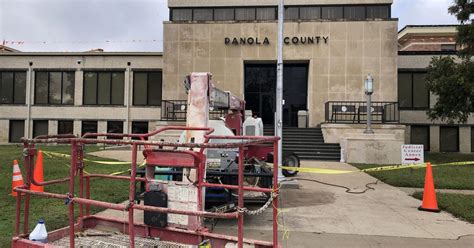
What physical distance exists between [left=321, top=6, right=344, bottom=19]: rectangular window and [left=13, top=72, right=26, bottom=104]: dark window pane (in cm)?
2284

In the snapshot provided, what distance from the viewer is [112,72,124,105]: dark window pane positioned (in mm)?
30141

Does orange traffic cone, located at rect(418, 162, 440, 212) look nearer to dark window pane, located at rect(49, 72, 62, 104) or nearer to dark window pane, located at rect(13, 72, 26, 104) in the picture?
dark window pane, located at rect(49, 72, 62, 104)

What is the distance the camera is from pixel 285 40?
86.8ft

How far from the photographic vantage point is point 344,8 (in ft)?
92.7

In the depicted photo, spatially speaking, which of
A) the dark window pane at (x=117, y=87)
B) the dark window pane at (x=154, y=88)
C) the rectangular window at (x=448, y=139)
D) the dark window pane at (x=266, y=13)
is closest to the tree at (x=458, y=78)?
the rectangular window at (x=448, y=139)

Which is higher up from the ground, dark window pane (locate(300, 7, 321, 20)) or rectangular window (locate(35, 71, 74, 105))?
dark window pane (locate(300, 7, 321, 20))

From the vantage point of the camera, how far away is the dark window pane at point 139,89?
30.0 m

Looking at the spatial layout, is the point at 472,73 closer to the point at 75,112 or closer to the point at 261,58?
the point at 261,58

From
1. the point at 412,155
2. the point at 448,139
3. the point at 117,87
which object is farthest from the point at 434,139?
the point at 117,87

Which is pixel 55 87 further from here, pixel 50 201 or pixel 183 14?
pixel 50 201

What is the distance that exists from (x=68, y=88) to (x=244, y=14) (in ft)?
47.2

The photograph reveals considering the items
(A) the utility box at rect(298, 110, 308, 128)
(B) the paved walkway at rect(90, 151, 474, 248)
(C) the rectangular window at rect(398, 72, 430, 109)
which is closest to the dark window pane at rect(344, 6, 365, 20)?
(C) the rectangular window at rect(398, 72, 430, 109)

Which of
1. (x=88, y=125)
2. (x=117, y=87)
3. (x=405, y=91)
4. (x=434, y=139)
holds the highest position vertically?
(x=117, y=87)

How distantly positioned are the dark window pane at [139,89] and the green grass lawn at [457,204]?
23.1 metres
